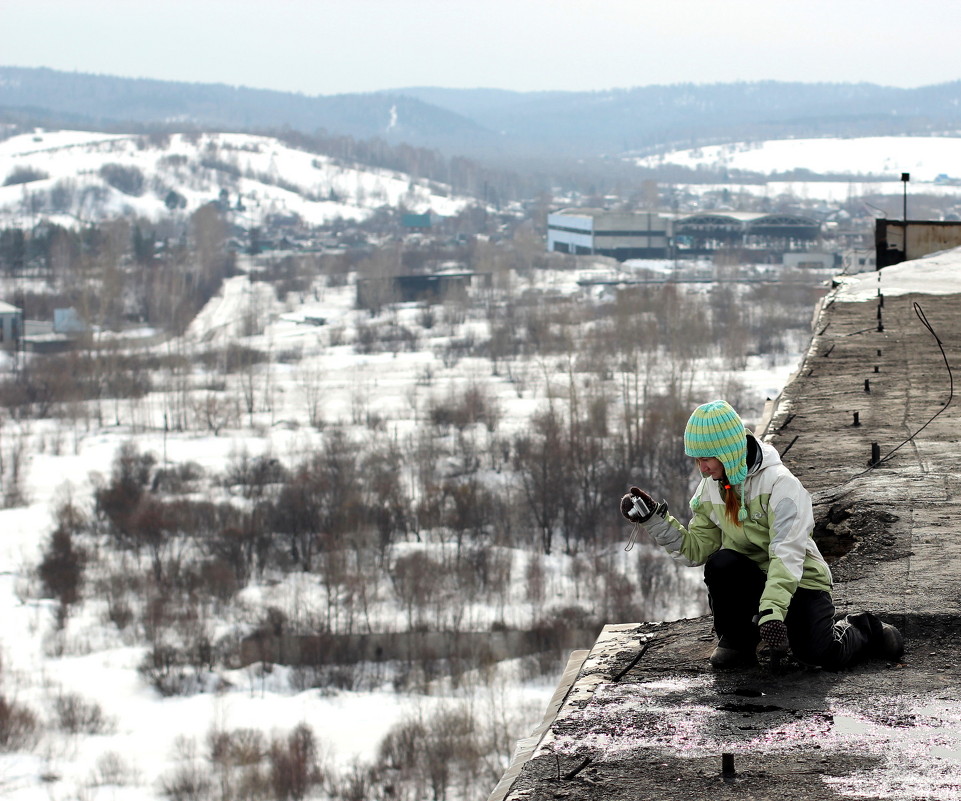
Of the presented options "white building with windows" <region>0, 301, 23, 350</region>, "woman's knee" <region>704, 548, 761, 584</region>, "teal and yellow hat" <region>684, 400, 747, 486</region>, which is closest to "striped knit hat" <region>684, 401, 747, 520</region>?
"teal and yellow hat" <region>684, 400, 747, 486</region>

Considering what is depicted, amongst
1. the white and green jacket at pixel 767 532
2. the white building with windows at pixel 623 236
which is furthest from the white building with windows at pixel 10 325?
the white and green jacket at pixel 767 532

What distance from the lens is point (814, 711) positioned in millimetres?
3457

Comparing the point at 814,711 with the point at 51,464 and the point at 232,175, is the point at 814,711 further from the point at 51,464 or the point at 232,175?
the point at 232,175

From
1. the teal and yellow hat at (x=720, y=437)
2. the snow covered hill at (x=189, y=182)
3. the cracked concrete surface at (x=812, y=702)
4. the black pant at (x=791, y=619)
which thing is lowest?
the cracked concrete surface at (x=812, y=702)

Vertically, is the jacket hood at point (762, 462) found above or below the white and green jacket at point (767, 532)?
above

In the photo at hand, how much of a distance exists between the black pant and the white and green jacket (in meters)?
0.06

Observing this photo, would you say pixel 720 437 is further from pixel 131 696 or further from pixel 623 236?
pixel 623 236

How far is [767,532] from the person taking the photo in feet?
12.1

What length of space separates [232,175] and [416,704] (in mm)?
126025

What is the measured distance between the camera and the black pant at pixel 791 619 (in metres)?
3.63

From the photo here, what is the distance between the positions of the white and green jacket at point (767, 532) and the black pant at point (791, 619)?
55mm

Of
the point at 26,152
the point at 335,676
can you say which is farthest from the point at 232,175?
the point at 335,676

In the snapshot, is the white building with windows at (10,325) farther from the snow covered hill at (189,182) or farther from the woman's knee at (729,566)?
the woman's knee at (729,566)

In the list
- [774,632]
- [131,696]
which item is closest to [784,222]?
[131,696]
